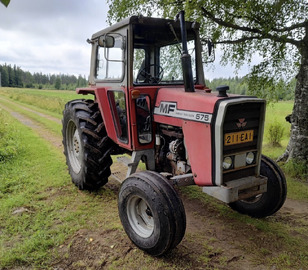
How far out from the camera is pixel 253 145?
10.4ft

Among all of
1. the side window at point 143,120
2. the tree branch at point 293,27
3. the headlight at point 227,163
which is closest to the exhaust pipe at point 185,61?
the side window at point 143,120

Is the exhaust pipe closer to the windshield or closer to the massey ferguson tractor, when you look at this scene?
the massey ferguson tractor

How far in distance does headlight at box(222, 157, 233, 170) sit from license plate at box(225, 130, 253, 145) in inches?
6.7

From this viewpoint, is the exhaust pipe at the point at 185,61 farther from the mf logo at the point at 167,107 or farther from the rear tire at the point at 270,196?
the rear tire at the point at 270,196

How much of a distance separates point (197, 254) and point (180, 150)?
47.2 inches

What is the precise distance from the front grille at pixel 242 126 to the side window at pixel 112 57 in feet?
5.13

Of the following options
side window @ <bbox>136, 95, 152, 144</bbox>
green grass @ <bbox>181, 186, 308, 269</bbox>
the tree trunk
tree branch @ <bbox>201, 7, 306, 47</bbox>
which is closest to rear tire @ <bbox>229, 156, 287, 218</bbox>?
Result: green grass @ <bbox>181, 186, 308, 269</bbox>

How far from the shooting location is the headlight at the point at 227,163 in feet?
9.58

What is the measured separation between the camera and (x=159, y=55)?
406cm

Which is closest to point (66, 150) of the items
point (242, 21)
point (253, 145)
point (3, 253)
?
point (3, 253)

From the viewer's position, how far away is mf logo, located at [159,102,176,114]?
3.33 meters

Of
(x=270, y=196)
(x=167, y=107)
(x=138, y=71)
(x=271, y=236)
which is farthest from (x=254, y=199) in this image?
(x=138, y=71)

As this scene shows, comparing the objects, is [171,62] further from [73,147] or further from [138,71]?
[73,147]

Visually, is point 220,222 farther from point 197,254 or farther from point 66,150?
point 66,150
